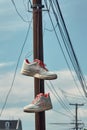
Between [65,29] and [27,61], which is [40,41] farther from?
[65,29]

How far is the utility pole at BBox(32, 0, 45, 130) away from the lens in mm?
11938

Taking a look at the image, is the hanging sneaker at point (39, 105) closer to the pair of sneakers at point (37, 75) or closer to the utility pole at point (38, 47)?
the pair of sneakers at point (37, 75)

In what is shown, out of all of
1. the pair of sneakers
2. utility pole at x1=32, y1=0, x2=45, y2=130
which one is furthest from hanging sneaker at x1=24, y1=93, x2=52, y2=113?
utility pole at x1=32, y1=0, x2=45, y2=130

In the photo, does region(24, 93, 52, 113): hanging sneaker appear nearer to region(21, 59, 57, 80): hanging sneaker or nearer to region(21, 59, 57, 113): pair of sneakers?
region(21, 59, 57, 113): pair of sneakers

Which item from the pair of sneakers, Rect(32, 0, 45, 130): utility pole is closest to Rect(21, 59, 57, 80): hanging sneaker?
the pair of sneakers

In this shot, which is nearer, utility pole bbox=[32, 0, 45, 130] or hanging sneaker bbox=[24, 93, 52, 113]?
hanging sneaker bbox=[24, 93, 52, 113]

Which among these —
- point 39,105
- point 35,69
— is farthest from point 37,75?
point 39,105

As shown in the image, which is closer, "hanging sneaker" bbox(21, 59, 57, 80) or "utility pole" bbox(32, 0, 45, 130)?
"hanging sneaker" bbox(21, 59, 57, 80)

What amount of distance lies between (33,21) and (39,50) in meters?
0.75

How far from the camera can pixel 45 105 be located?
11578 mm

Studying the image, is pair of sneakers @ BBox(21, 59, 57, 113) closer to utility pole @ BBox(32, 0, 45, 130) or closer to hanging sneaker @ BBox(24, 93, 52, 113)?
hanging sneaker @ BBox(24, 93, 52, 113)

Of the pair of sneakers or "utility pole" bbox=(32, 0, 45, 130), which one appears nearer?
the pair of sneakers

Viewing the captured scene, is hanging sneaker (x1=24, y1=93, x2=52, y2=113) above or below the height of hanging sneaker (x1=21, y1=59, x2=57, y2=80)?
below

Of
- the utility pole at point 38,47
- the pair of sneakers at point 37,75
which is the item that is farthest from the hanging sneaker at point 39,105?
the utility pole at point 38,47
